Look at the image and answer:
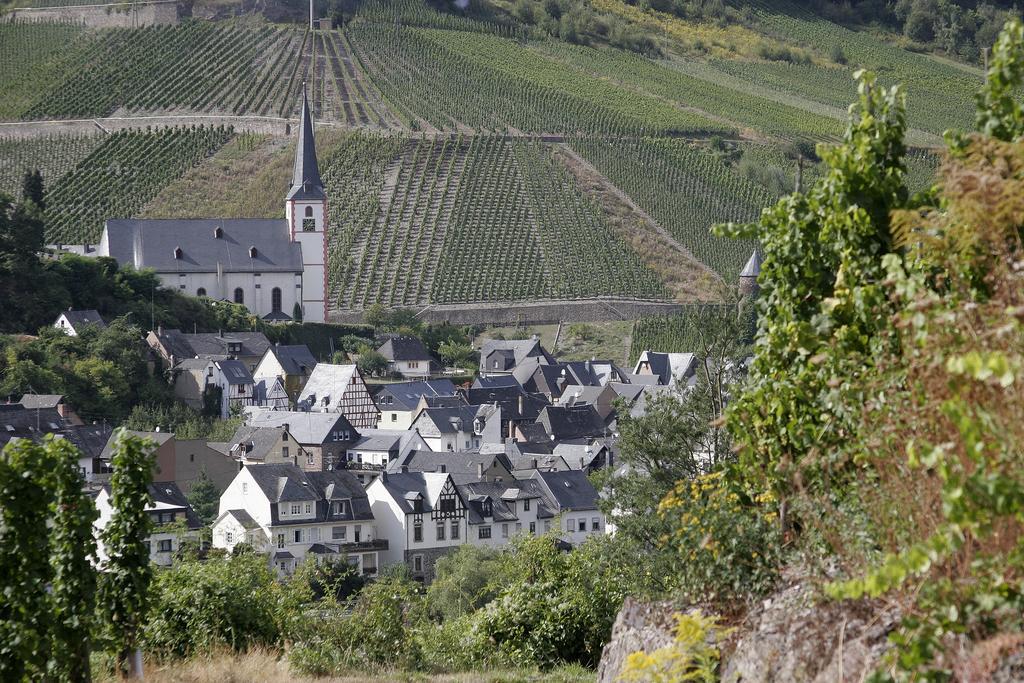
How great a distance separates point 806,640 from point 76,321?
157 feet

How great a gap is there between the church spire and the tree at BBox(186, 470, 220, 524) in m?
30.8

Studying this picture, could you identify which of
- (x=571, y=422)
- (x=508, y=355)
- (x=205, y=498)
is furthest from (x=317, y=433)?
(x=508, y=355)

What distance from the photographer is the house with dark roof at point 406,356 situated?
60.2 m

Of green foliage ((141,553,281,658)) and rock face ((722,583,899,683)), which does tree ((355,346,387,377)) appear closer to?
green foliage ((141,553,281,658))

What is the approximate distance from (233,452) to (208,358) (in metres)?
8.54

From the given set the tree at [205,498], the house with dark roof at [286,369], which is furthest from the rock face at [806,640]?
the house with dark roof at [286,369]

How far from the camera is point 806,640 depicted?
595cm

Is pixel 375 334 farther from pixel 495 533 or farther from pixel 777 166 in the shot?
pixel 777 166

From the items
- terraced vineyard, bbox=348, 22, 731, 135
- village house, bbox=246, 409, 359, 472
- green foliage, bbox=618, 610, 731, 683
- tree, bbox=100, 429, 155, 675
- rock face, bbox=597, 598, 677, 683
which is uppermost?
green foliage, bbox=618, 610, 731, 683

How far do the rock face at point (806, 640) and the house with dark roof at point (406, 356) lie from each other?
53.7 metres

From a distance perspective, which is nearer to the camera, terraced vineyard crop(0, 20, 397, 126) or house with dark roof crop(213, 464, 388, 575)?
house with dark roof crop(213, 464, 388, 575)

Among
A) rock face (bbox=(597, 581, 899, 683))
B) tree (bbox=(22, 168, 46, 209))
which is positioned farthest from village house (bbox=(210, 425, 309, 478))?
rock face (bbox=(597, 581, 899, 683))

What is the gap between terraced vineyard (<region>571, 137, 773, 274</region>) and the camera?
78.0 metres

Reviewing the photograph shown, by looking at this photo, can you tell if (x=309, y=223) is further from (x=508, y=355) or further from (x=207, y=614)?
(x=207, y=614)
